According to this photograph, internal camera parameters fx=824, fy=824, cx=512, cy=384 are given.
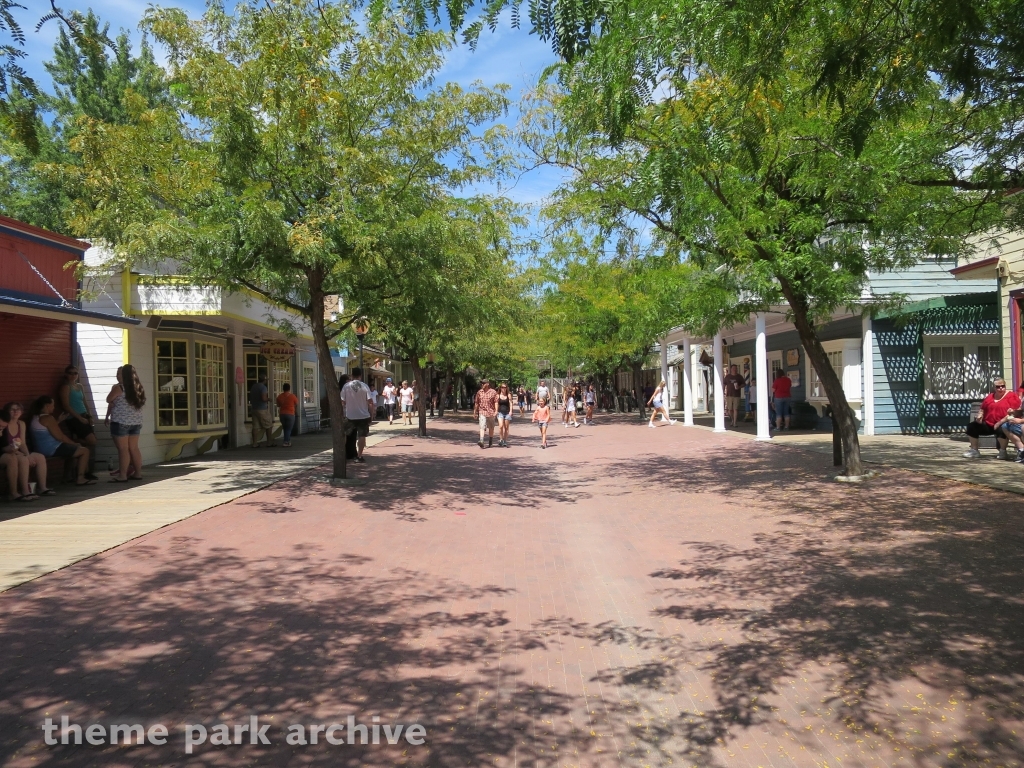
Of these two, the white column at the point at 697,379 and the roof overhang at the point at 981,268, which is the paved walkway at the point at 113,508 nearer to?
the roof overhang at the point at 981,268

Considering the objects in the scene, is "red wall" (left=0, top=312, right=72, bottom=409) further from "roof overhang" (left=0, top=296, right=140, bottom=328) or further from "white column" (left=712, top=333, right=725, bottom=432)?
"white column" (left=712, top=333, right=725, bottom=432)

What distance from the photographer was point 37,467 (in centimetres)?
1113

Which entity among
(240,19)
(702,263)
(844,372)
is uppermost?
Result: (240,19)

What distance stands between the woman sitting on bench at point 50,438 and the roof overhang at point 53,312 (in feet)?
4.79

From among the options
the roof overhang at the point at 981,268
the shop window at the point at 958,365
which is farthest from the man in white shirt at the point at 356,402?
the shop window at the point at 958,365

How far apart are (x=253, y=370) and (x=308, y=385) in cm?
589

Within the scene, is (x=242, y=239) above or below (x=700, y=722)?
above

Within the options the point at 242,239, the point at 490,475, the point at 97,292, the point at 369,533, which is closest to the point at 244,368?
the point at 97,292

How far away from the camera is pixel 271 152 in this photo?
37.6 feet

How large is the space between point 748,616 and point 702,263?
24.3 feet

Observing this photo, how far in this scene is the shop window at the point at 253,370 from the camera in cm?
2098

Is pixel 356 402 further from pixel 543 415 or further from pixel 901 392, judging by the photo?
pixel 901 392

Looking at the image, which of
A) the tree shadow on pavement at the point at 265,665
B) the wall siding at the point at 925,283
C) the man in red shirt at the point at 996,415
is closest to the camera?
the tree shadow on pavement at the point at 265,665

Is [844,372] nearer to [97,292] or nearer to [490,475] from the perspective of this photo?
[490,475]
